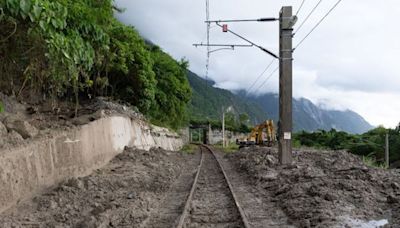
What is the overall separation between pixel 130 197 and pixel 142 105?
22.5 m

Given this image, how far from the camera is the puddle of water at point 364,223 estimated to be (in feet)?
28.2

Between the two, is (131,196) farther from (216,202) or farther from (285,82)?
(285,82)

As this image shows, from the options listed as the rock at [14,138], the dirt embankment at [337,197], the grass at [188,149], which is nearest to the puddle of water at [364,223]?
the dirt embankment at [337,197]

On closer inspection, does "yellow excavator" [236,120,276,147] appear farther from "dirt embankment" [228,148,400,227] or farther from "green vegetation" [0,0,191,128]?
"dirt embankment" [228,148,400,227]

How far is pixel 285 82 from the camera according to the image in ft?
66.3

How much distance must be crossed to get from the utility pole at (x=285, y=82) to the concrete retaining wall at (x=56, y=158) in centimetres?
753

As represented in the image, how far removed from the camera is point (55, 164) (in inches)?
490

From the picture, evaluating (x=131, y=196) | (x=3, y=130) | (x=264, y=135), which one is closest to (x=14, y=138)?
(x=3, y=130)

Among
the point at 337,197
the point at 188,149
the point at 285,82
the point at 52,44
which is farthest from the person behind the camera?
the point at 188,149

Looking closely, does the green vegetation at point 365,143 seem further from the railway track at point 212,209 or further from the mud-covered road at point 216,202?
the railway track at point 212,209

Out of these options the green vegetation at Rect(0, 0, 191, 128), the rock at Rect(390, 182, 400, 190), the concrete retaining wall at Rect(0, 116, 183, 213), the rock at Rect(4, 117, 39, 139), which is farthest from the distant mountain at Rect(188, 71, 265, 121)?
the rock at Rect(4, 117, 39, 139)

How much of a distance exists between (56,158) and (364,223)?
310 inches

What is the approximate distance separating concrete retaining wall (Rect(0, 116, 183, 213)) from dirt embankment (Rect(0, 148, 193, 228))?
1.03 ft

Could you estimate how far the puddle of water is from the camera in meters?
8.61
